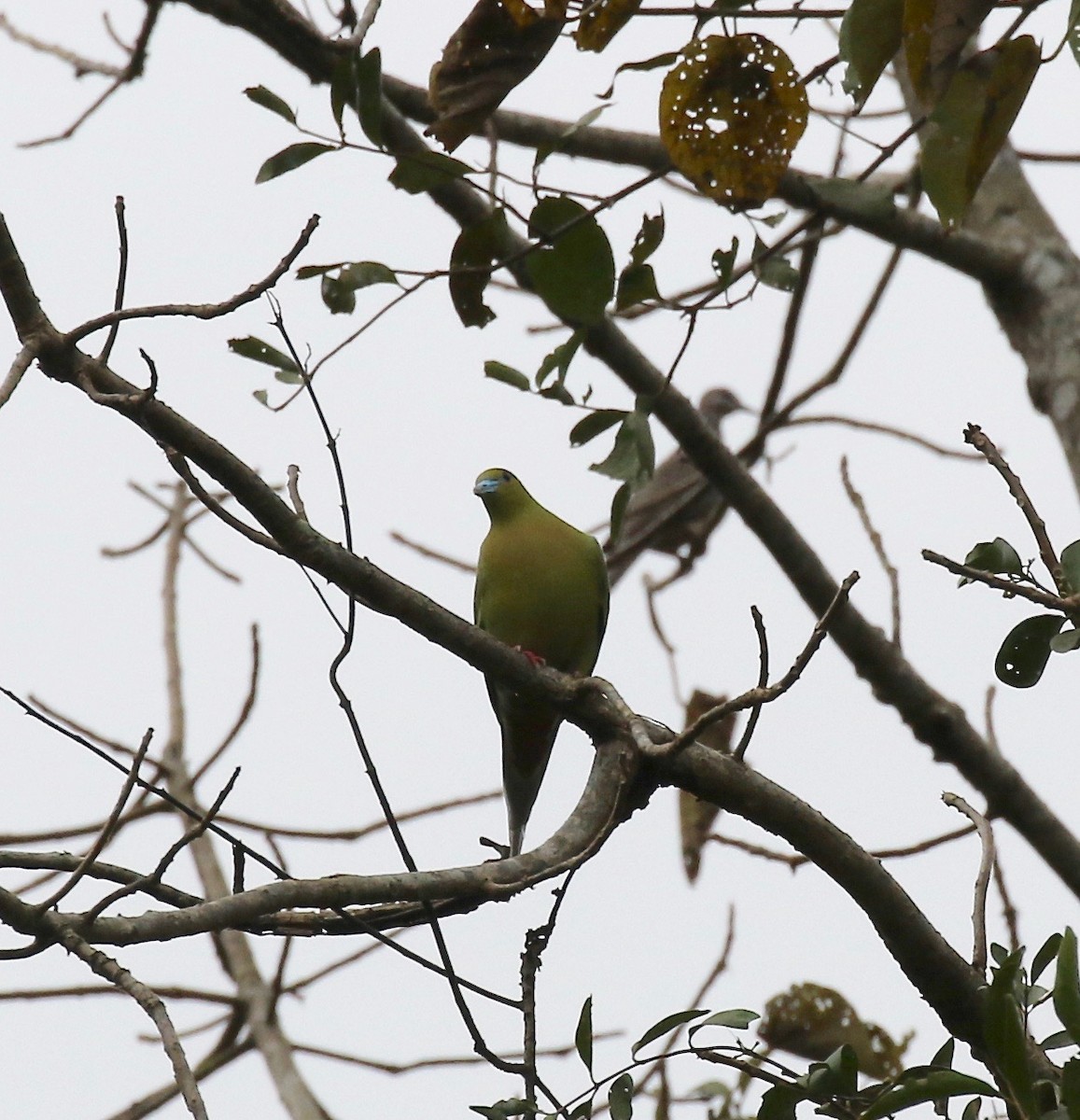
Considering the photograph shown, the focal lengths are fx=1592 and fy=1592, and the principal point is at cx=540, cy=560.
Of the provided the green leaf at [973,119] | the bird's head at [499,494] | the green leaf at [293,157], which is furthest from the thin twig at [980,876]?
the bird's head at [499,494]

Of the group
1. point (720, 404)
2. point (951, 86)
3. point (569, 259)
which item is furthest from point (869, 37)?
point (720, 404)

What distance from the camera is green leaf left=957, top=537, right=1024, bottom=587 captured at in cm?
216

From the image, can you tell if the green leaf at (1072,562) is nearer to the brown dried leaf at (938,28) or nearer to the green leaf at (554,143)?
the brown dried leaf at (938,28)

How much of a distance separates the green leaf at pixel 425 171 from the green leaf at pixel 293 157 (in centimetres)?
17

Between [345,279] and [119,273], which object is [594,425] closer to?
[345,279]

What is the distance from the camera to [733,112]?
110 inches

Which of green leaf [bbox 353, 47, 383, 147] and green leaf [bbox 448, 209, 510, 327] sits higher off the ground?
green leaf [bbox 448, 209, 510, 327]

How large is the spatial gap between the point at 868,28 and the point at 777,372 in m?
2.68

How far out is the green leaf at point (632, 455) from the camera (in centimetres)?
335

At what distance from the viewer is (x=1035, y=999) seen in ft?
7.69

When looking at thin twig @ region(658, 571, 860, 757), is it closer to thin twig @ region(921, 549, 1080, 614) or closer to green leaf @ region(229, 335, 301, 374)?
thin twig @ region(921, 549, 1080, 614)

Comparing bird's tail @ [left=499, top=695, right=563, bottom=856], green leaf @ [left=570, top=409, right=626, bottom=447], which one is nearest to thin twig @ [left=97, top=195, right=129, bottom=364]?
green leaf @ [left=570, top=409, right=626, bottom=447]

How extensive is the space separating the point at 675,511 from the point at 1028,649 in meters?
2.89

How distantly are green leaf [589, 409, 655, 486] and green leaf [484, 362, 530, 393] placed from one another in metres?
0.24
